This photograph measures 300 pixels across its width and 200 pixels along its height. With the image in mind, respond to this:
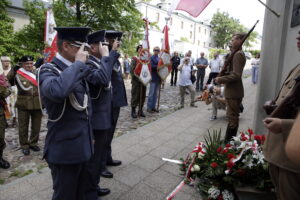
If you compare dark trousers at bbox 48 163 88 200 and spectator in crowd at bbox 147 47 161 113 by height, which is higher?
spectator in crowd at bbox 147 47 161 113

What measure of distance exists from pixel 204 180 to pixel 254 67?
40.5 feet

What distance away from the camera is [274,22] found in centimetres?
405

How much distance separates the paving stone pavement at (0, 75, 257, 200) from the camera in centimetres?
310

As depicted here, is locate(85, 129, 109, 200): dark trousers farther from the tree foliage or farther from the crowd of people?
the tree foliage

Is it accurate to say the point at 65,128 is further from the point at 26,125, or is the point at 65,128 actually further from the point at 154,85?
the point at 154,85

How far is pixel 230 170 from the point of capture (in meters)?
2.77

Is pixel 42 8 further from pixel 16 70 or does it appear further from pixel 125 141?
pixel 125 141

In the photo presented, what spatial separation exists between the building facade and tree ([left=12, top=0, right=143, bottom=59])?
15508mm

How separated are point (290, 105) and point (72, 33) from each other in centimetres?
177

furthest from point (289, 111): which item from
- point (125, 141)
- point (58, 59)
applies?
point (125, 141)

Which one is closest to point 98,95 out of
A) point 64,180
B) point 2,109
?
point 64,180

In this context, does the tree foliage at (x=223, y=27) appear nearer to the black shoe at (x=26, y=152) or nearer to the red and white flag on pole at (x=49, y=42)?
the red and white flag on pole at (x=49, y=42)

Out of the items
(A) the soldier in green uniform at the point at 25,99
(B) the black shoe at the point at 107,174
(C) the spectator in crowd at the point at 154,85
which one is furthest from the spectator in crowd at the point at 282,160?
(C) the spectator in crowd at the point at 154,85

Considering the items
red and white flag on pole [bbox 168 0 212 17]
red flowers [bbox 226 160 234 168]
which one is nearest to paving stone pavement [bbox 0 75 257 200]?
red flowers [bbox 226 160 234 168]
